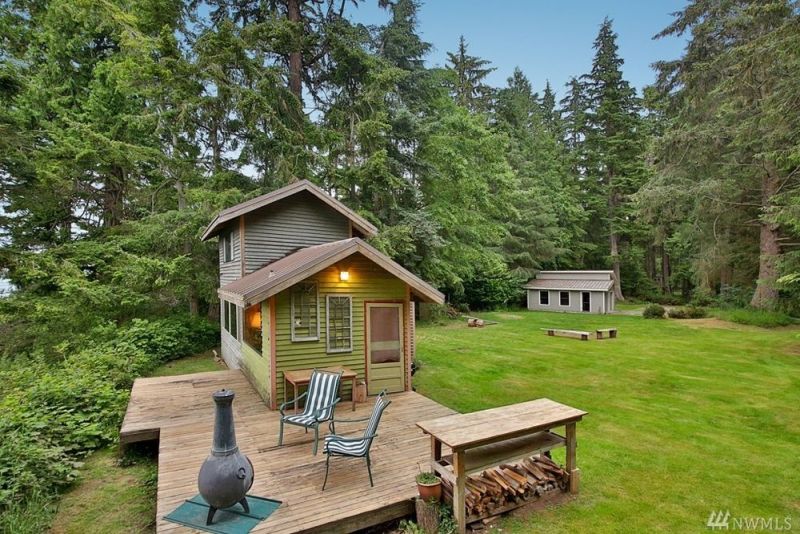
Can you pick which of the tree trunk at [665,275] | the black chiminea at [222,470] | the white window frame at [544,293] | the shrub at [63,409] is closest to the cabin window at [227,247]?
the shrub at [63,409]

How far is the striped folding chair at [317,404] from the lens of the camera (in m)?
5.46

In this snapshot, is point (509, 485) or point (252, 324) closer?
point (509, 485)

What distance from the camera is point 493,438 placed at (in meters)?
3.99

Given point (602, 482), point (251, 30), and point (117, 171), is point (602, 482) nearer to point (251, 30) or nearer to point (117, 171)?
point (251, 30)

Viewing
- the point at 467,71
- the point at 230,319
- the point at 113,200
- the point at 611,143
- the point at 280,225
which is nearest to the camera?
the point at 280,225

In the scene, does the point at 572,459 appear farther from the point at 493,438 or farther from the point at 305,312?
the point at 305,312

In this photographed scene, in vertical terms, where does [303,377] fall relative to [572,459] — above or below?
above

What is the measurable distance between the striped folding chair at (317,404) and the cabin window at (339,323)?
123 centimetres

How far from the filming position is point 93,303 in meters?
11.4

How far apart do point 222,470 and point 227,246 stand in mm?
8556

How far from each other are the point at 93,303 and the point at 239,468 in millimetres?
10769

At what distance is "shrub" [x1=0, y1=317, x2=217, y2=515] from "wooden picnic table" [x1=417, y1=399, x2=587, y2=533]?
461 cm

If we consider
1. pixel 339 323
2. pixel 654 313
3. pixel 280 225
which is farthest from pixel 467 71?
pixel 339 323

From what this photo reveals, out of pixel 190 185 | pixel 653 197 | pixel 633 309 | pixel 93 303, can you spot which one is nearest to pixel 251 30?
pixel 190 185
